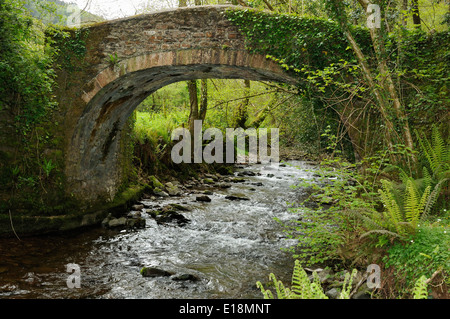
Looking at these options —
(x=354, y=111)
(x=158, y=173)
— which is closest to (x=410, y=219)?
(x=354, y=111)

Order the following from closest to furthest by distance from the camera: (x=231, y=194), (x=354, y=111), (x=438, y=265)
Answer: (x=438, y=265) < (x=354, y=111) < (x=231, y=194)

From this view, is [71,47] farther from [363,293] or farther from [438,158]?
[438,158]

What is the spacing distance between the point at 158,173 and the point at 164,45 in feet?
18.1

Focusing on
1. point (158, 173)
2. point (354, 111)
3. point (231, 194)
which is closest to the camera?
point (354, 111)

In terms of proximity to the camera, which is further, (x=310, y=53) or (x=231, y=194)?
(x=231, y=194)

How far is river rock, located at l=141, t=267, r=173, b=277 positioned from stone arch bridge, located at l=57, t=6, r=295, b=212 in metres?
3.32

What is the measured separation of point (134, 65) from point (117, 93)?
1.08 metres

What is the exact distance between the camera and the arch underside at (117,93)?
6336 millimetres

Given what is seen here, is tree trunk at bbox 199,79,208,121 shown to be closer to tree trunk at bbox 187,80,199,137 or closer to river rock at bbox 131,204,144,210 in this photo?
tree trunk at bbox 187,80,199,137

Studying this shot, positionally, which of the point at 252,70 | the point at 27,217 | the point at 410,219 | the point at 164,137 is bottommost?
the point at 27,217

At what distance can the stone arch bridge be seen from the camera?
629 cm

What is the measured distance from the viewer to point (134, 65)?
253 inches

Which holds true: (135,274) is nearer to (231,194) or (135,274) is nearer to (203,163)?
(231,194)

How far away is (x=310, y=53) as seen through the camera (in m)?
6.02
